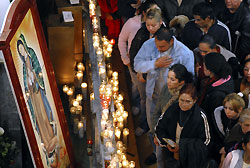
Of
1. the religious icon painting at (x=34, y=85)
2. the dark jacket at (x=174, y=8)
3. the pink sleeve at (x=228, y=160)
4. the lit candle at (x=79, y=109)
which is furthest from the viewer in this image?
the dark jacket at (x=174, y=8)

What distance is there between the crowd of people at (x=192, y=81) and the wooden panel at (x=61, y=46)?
875mm

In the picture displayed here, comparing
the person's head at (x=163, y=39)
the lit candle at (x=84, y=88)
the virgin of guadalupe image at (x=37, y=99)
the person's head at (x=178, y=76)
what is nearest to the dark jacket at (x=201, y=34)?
the person's head at (x=163, y=39)

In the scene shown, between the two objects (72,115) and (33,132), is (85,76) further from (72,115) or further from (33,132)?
(33,132)

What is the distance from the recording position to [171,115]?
4.92 meters

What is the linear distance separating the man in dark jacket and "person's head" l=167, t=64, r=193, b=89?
0.96 metres

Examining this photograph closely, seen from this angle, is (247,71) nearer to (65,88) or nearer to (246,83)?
(246,83)

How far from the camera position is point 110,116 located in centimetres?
546

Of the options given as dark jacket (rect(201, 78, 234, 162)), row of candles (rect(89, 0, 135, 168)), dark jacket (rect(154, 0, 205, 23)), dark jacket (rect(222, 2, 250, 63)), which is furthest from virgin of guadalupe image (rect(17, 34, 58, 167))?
dark jacket (rect(222, 2, 250, 63))

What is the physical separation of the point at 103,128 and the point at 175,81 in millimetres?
959

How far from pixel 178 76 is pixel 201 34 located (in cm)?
107

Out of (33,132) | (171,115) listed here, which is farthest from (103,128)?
(33,132)

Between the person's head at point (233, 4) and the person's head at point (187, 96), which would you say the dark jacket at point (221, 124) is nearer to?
the person's head at point (187, 96)

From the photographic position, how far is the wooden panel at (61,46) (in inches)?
260

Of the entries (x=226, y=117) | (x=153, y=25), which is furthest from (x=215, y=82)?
(x=153, y=25)
